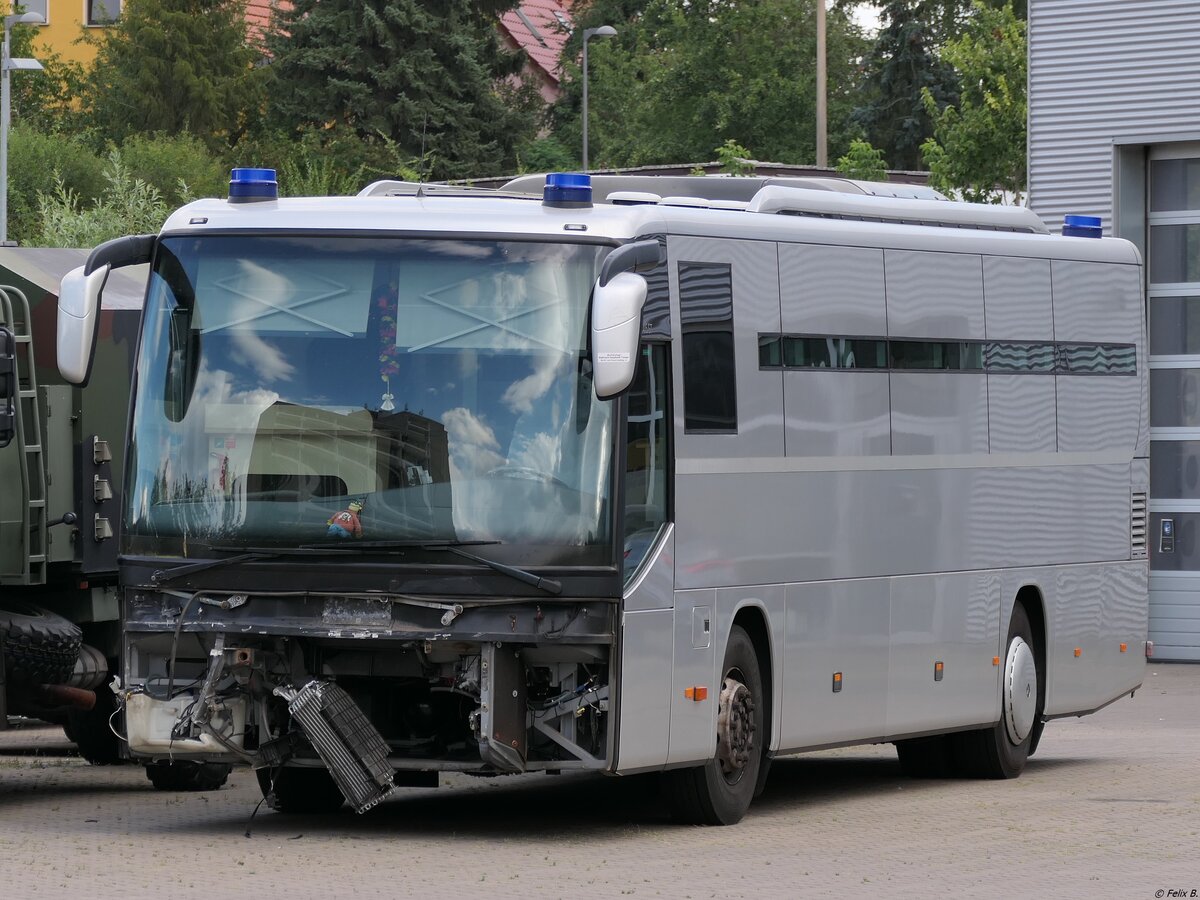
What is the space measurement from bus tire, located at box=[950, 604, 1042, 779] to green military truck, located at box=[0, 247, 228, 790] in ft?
15.4

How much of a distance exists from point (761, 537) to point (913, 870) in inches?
97.6

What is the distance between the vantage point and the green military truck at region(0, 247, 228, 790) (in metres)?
14.0

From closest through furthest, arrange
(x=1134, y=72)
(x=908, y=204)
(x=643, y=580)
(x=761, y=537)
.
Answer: (x=643, y=580), (x=761, y=537), (x=908, y=204), (x=1134, y=72)

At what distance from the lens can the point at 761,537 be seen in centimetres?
1316

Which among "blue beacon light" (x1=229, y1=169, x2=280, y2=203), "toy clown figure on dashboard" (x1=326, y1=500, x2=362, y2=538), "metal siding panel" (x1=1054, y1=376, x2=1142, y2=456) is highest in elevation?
"blue beacon light" (x1=229, y1=169, x2=280, y2=203)

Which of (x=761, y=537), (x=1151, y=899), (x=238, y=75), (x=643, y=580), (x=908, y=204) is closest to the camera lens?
(x=1151, y=899)

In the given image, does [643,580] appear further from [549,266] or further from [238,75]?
[238,75]

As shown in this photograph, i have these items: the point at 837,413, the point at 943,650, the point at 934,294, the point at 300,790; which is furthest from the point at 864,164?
the point at 300,790

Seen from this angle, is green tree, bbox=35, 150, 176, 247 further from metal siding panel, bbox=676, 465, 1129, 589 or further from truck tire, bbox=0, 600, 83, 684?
truck tire, bbox=0, 600, 83, 684

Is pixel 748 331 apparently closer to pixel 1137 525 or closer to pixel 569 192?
pixel 569 192

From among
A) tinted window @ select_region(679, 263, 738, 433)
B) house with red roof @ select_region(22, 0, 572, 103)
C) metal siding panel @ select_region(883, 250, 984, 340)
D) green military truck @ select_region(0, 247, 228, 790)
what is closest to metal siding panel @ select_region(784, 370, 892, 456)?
metal siding panel @ select_region(883, 250, 984, 340)

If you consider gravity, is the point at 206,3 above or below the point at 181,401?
above

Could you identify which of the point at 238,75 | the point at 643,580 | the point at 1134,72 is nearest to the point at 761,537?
the point at 643,580

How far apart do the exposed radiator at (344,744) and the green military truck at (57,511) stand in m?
2.58
